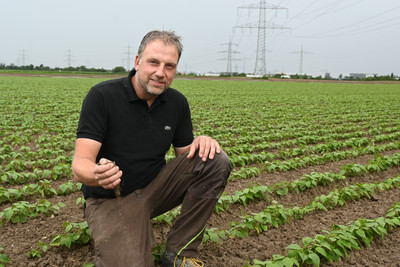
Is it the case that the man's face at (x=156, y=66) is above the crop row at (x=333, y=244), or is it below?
Answer: above

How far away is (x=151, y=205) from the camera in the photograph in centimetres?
290

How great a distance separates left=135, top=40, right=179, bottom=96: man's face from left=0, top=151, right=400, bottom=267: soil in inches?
62.9

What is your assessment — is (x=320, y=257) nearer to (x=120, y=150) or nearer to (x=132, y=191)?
(x=132, y=191)

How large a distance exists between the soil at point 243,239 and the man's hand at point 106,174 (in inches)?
46.5

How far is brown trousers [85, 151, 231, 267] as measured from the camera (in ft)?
8.36

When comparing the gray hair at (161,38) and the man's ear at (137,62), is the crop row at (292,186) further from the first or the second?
the gray hair at (161,38)

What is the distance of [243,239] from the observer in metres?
3.58

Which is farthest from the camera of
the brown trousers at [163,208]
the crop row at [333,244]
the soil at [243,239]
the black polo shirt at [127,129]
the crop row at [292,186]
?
the crop row at [292,186]

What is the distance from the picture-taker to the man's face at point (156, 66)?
2.76m

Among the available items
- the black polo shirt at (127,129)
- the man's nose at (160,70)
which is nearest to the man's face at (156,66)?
the man's nose at (160,70)

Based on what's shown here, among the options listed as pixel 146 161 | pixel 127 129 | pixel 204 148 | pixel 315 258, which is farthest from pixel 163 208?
pixel 315 258

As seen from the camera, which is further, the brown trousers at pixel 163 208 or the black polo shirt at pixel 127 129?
the black polo shirt at pixel 127 129

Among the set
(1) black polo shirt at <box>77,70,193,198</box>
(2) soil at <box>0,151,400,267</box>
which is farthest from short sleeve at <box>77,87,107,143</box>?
(2) soil at <box>0,151,400,267</box>

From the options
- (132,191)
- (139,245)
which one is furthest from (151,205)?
(139,245)
